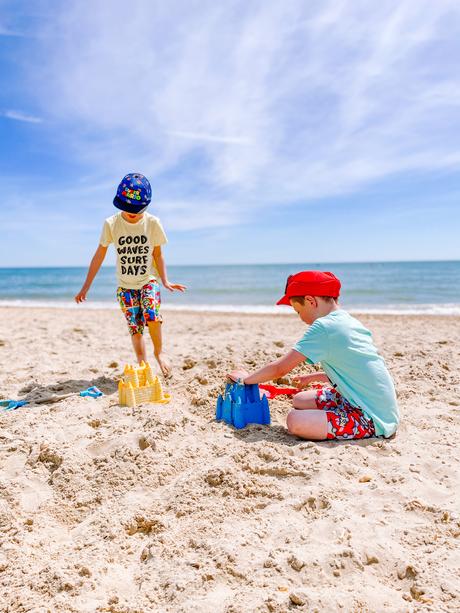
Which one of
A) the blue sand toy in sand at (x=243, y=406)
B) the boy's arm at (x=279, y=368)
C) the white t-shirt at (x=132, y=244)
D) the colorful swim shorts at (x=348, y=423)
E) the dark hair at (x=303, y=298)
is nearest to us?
the boy's arm at (x=279, y=368)

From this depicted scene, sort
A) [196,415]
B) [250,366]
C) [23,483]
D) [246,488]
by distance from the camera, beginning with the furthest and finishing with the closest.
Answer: [250,366], [196,415], [23,483], [246,488]

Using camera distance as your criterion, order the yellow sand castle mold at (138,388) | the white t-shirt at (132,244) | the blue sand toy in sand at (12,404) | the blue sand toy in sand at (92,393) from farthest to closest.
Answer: the white t-shirt at (132,244), the blue sand toy in sand at (92,393), the blue sand toy in sand at (12,404), the yellow sand castle mold at (138,388)

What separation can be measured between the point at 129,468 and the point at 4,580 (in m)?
0.79

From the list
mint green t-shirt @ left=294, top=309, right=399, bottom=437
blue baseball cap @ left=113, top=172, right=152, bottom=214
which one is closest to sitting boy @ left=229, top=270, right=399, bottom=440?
mint green t-shirt @ left=294, top=309, right=399, bottom=437

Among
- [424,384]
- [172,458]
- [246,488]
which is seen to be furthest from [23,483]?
[424,384]

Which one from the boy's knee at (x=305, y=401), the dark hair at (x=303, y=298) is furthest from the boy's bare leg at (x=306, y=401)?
the dark hair at (x=303, y=298)

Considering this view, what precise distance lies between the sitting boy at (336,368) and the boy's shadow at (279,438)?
0.04 meters

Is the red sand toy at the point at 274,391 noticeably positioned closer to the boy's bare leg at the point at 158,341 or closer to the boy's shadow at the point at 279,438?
the boy's shadow at the point at 279,438

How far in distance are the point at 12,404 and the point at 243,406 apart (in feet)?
5.92

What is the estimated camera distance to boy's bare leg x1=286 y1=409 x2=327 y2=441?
280cm

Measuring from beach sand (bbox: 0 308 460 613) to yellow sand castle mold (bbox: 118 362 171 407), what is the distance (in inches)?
5.8

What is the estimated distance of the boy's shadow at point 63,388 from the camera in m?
3.81

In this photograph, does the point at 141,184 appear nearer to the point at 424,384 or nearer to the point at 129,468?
the point at 129,468

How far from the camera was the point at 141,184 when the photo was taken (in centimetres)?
391
